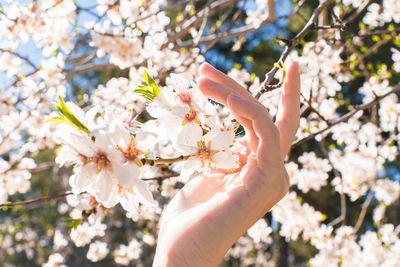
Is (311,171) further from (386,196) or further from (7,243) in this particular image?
(7,243)

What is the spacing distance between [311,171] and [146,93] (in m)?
2.76

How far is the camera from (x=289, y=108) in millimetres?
887

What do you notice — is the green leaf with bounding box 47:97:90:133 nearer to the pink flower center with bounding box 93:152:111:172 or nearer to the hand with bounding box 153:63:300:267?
the pink flower center with bounding box 93:152:111:172

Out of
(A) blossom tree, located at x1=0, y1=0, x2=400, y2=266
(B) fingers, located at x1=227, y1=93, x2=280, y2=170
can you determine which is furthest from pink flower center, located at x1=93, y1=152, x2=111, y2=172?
(B) fingers, located at x1=227, y1=93, x2=280, y2=170

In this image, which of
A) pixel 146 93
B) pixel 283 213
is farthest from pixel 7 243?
pixel 146 93

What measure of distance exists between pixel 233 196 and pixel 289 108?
0.97 ft

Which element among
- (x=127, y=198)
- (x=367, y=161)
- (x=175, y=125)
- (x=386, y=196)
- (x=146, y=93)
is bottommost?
(x=386, y=196)

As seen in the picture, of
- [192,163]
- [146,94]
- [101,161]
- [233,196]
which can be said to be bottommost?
[233,196]

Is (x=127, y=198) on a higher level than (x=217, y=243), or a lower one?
higher

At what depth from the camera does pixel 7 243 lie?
699cm

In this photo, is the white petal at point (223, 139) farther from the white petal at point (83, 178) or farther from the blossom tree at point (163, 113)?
the white petal at point (83, 178)

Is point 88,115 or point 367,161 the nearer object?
point 88,115

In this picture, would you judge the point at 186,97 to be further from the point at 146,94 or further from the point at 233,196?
the point at 233,196

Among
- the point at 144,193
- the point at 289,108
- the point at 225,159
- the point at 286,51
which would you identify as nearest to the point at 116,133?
the point at 144,193
